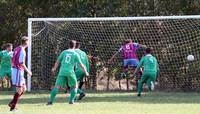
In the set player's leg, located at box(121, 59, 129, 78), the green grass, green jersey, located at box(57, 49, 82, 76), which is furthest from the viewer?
player's leg, located at box(121, 59, 129, 78)

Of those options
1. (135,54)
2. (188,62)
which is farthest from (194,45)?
(135,54)

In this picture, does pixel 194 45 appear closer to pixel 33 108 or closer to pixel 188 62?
pixel 188 62

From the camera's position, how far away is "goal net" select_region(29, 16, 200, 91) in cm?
2466

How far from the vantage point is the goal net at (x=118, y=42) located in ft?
80.9

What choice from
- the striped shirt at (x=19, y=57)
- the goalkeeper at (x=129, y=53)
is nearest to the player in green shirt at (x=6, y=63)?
the goalkeeper at (x=129, y=53)

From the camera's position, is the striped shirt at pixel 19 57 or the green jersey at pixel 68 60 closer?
the striped shirt at pixel 19 57

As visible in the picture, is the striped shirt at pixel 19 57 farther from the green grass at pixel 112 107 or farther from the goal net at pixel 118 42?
the goal net at pixel 118 42

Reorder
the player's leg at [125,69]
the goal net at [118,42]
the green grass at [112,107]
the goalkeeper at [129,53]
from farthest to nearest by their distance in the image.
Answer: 1. the goal net at [118,42]
2. the player's leg at [125,69]
3. the goalkeeper at [129,53]
4. the green grass at [112,107]

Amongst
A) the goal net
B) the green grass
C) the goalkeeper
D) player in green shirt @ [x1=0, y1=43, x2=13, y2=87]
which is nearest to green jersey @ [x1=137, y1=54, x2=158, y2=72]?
the goalkeeper

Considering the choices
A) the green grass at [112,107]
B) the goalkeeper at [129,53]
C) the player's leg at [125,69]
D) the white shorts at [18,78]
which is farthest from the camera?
the player's leg at [125,69]

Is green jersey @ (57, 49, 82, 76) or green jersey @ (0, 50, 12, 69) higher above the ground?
green jersey @ (0, 50, 12, 69)

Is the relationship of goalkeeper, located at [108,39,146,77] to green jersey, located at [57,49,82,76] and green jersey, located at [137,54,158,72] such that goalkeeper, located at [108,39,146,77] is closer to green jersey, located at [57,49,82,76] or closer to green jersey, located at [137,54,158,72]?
green jersey, located at [137,54,158,72]

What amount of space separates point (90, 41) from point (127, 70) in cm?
198

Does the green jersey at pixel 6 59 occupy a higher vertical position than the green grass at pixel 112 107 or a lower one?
higher
